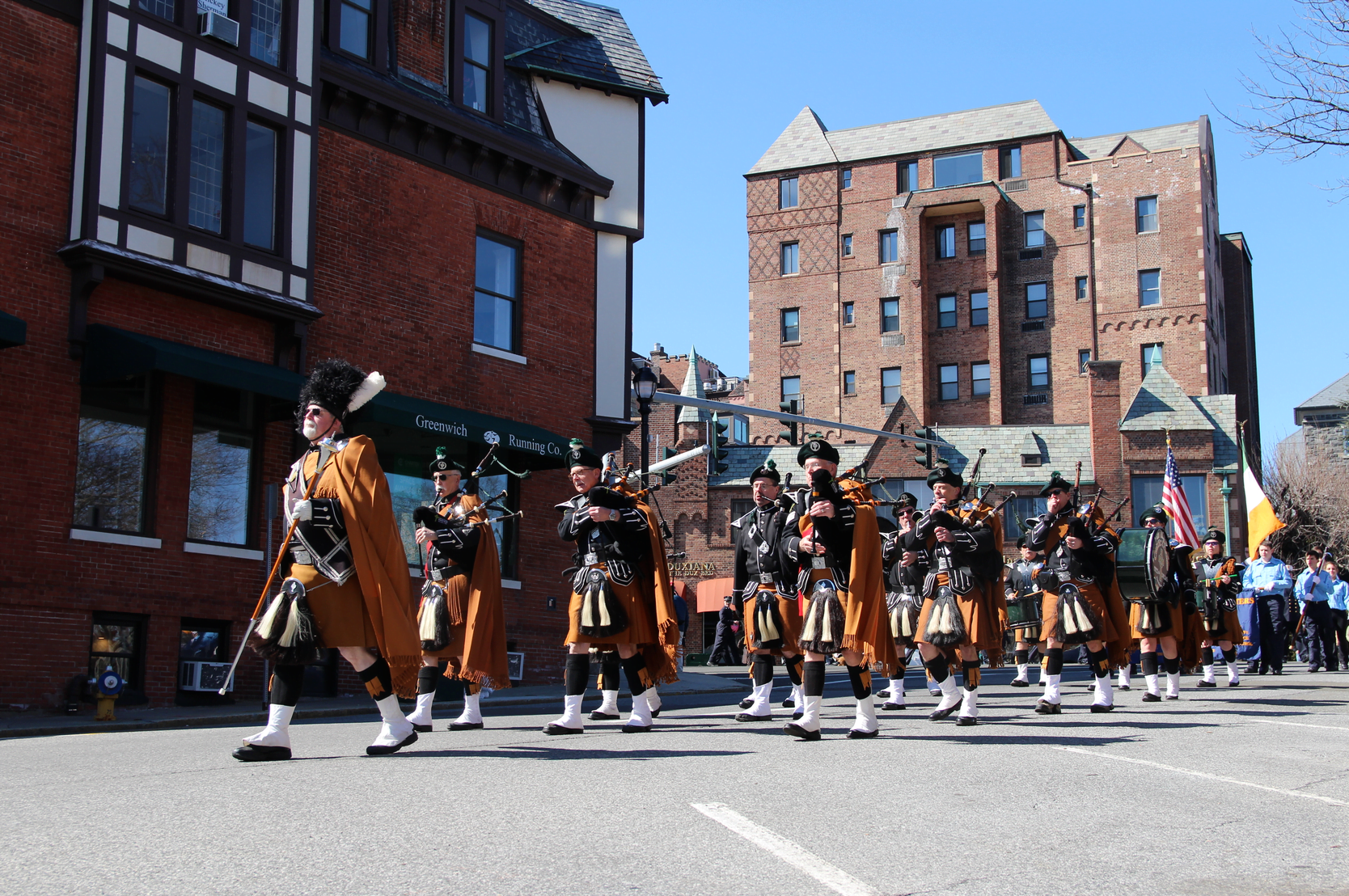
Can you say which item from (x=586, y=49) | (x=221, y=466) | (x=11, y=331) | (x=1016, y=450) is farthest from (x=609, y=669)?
(x=1016, y=450)

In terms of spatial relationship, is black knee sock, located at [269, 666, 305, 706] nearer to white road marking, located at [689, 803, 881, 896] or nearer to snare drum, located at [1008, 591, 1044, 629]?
white road marking, located at [689, 803, 881, 896]

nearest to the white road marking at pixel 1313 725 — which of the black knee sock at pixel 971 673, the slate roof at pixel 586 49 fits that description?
the black knee sock at pixel 971 673

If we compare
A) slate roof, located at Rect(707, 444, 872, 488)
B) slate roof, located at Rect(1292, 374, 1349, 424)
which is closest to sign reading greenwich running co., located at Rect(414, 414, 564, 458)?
slate roof, located at Rect(707, 444, 872, 488)

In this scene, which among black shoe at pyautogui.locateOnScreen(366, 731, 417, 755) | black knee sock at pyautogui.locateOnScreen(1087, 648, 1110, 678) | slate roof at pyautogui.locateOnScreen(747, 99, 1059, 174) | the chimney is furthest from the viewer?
slate roof at pyautogui.locateOnScreen(747, 99, 1059, 174)

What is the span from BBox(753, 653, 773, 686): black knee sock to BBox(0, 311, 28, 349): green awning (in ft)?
28.6

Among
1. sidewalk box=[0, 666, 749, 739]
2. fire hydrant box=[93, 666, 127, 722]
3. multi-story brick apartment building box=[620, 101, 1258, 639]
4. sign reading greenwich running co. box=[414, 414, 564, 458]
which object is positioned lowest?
sidewalk box=[0, 666, 749, 739]

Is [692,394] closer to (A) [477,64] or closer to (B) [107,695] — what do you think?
(A) [477,64]

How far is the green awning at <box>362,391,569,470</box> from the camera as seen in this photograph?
1814cm

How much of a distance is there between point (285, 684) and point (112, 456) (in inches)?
369

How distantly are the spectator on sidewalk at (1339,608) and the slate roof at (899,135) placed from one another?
40.4 meters

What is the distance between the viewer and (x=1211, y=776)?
7539 mm

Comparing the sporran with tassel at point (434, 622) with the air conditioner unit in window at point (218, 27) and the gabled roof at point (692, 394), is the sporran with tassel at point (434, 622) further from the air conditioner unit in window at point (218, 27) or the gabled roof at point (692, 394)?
the gabled roof at point (692, 394)

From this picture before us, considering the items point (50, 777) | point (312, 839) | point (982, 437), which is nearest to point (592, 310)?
point (50, 777)

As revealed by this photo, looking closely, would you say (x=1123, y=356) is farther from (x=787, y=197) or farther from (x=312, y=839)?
(x=312, y=839)
